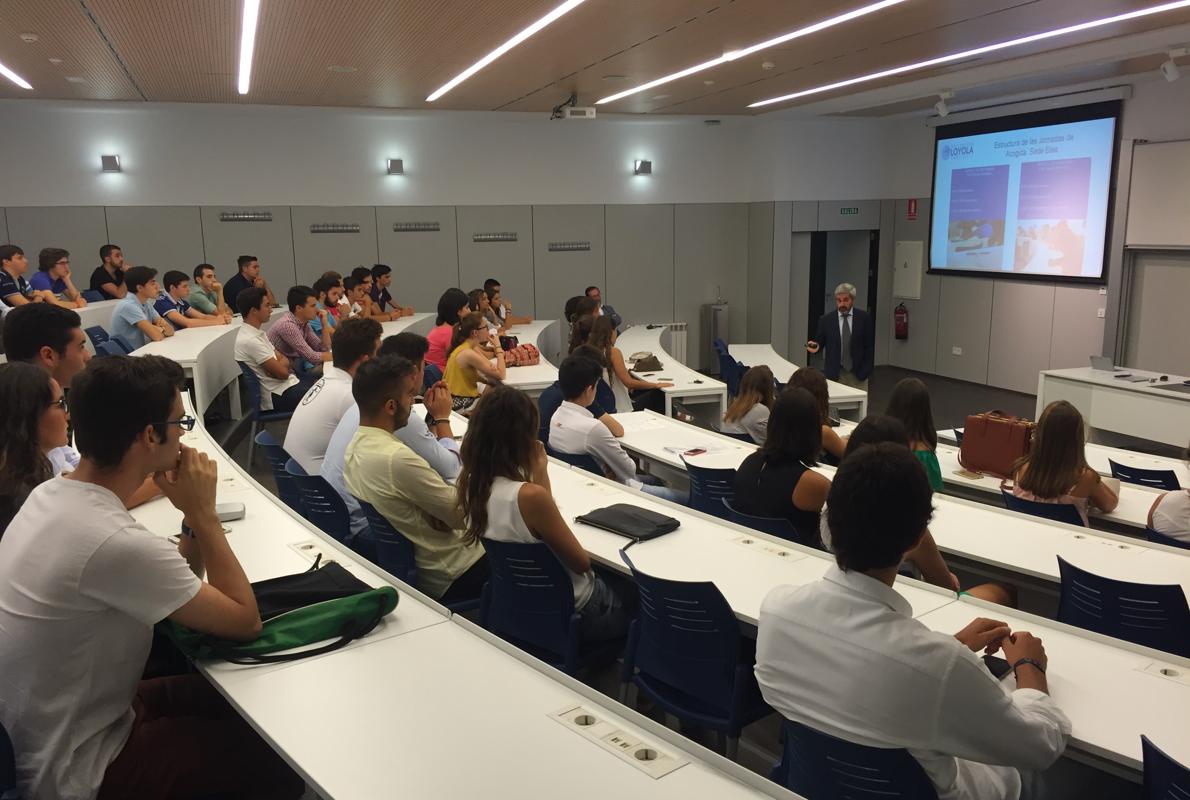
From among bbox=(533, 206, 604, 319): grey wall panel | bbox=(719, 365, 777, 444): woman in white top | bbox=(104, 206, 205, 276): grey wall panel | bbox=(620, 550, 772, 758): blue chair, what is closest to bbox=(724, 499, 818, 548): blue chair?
bbox=(620, 550, 772, 758): blue chair

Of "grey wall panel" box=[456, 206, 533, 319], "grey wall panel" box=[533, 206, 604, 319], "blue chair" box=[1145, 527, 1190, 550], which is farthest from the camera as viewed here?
"grey wall panel" box=[533, 206, 604, 319]

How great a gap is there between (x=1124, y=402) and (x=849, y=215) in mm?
5880

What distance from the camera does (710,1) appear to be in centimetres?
537

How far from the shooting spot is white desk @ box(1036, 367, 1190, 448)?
6902 millimetres

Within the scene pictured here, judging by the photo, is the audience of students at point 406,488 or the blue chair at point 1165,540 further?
the blue chair at point 1165,540

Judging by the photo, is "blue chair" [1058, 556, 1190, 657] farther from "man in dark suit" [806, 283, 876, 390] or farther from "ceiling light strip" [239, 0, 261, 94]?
"man in dark suit" [806, 283, 876, 390]

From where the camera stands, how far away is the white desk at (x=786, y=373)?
703cm

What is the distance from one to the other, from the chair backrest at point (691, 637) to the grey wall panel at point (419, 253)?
9290mm

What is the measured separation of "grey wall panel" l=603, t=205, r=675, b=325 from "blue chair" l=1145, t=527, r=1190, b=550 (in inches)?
362

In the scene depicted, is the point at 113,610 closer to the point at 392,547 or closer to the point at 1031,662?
the point at 392,547

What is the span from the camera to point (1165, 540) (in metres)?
3.58

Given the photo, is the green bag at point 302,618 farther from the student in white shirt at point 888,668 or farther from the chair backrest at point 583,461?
the chair backrest at point 583,461

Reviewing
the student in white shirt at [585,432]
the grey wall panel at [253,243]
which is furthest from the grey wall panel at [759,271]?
the student in white shirt at [585,432]

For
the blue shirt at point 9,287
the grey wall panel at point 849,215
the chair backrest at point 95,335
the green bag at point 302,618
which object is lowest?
the green bag at point 302,618
